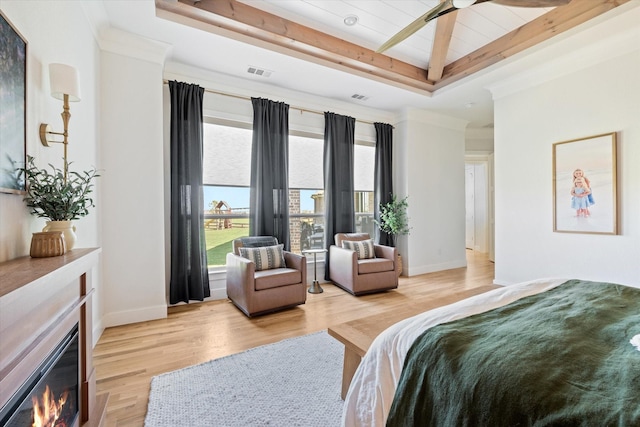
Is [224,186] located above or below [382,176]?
below

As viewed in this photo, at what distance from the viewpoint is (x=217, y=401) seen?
1.77m

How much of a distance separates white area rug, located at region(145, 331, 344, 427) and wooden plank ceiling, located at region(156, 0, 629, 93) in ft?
10.2

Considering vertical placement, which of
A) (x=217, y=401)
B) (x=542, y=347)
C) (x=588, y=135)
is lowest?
(x=217, y=401)

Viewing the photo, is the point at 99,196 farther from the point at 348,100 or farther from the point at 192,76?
the point at 348,100

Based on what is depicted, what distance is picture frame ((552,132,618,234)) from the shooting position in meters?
3.07

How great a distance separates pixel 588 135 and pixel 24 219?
5.01 meters

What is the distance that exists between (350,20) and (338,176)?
6.98 ft

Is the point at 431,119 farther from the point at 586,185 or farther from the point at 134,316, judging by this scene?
the point at 134,316

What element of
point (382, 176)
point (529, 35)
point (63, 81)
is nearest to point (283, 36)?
point (63, 81)

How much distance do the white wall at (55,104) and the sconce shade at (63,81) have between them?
2.7 inches

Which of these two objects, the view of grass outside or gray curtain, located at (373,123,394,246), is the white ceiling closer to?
gray curtain, located at (373,123,394,246)

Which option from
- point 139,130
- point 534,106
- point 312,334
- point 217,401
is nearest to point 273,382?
point 217,401

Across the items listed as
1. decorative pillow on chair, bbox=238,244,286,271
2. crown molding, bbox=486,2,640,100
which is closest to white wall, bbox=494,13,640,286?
crown molding, bbox=486,2,640,100

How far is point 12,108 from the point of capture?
1.27 meters
